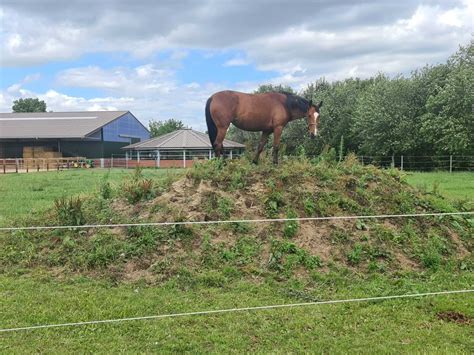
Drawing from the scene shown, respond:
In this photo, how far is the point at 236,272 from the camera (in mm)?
5645

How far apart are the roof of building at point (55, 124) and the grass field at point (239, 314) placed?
44.6 m

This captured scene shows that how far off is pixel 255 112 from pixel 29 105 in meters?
99.4

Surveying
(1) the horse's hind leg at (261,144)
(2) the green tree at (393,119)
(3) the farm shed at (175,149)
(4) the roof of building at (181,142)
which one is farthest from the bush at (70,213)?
(4) the roof of building at (181,142)

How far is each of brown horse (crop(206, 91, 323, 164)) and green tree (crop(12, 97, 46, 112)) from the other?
319ft

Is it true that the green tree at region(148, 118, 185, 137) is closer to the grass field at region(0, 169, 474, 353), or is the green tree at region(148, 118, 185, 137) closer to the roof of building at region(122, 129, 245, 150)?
the roof of building at region(122, 129, 245, 150)

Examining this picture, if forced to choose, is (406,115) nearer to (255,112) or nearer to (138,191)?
(255,112)

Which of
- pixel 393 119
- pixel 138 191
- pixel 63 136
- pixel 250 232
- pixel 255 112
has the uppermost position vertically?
pixel 393 119

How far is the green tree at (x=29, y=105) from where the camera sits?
309ft

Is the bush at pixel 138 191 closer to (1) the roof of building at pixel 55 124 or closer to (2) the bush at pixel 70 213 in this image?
(2) the bush at pixel 70 213

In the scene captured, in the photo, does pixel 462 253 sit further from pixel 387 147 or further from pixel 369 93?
pixel 369 93

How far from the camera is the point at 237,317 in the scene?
14.6 feet

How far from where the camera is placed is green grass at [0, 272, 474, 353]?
154 inches

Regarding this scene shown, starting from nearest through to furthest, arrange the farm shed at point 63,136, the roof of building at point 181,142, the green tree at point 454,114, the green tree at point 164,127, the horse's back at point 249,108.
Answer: the horse's back at point 249,108
the green tree at point 454,114
the roof of building at point 181,142
the farm shed at point 63,136
the green tree at point 164,127

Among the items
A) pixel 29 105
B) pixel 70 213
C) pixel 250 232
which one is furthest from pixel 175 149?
pixel 29 105
